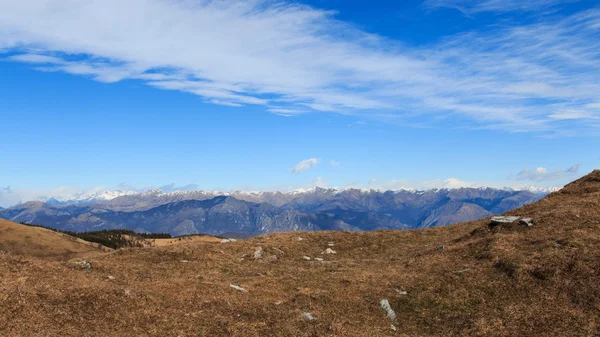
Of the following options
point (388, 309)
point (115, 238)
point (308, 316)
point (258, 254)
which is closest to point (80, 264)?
point (258, 254)

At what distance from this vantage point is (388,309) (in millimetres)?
22953

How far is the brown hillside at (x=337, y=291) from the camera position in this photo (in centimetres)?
1881

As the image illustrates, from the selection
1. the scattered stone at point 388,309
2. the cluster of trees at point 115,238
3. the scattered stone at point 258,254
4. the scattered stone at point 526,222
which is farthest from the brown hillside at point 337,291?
the cluster of trees at point 115,238

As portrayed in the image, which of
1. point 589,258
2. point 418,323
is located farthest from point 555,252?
point 418,323

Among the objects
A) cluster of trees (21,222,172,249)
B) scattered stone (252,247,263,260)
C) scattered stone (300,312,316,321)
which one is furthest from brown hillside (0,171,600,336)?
cluster of trees (21,222,172,249)

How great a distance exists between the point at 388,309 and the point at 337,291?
3.99m

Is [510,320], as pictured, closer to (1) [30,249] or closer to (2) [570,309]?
(2) [570,309]

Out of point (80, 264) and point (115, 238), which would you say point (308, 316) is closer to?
point (80, 264)

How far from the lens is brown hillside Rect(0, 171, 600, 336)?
741 inches

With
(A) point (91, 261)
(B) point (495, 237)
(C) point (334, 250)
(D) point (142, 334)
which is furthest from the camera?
(C) point (334, 250)

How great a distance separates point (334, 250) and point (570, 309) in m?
25.1

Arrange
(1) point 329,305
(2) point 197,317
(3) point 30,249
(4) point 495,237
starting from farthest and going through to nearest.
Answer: (3) point 30,249 → (4) point 495,237 → (1) point 329,305 → (2) point 197,317

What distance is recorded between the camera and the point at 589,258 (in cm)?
2405

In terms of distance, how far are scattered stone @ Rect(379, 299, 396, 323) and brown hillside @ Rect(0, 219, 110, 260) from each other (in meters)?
89.6
